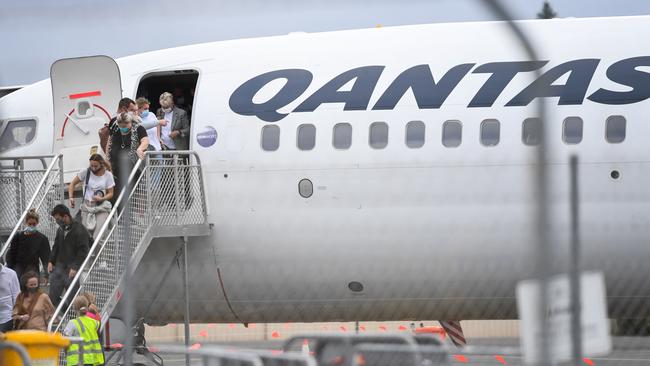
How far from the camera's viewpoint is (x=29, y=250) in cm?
1234

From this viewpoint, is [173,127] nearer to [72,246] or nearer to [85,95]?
[85,95]

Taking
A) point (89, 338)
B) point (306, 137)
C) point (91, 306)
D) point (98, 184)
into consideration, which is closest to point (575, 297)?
point (89, 338)

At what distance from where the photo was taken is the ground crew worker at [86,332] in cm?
1076

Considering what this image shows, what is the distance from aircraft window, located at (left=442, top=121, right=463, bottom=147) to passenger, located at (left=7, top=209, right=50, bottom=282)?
14.1ft

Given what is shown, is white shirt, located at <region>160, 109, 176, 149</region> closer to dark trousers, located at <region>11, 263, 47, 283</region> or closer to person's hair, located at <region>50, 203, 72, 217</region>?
person's hair, located at <region>50, 203, 72, 217</region>

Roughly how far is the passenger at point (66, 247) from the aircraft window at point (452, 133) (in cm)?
376

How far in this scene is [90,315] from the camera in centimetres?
1106

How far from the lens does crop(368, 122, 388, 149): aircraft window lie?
12.1 metres

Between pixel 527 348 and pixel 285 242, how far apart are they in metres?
6.51

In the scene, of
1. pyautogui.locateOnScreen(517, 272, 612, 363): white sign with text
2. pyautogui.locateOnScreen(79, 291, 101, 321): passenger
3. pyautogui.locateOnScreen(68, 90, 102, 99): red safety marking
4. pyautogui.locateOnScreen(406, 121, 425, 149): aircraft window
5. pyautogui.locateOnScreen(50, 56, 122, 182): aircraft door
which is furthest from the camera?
pyautogui.locateOnScreen(68, 90, 102, 99): red safety marking

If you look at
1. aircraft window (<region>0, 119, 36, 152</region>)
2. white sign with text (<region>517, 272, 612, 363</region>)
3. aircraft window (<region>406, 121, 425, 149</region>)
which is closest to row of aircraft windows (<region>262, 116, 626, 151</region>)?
aircraft window (<region>406, 121, 425, 149</region>)

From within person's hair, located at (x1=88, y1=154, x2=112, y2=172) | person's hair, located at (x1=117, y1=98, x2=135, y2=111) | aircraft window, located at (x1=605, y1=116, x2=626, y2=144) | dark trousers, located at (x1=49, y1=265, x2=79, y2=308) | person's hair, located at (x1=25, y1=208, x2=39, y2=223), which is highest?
person's hair, located at (x1=117, y1=98, x2=135, y2=111)

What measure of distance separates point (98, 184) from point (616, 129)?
525 centimetres

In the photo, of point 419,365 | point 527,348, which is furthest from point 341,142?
point 527,348
